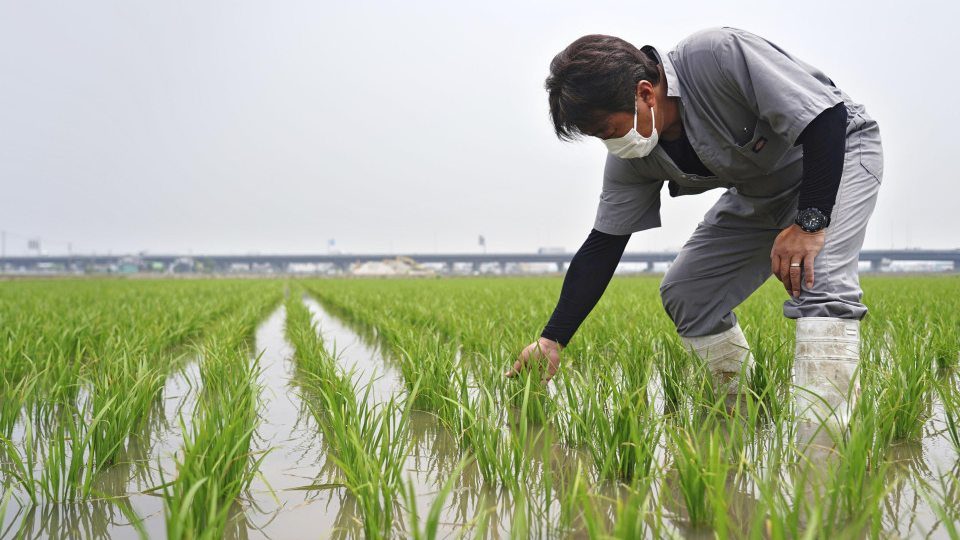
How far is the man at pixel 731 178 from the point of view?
4.97 ft

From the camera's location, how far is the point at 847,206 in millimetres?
1578

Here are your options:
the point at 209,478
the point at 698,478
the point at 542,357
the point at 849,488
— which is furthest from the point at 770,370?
the point at 209,478

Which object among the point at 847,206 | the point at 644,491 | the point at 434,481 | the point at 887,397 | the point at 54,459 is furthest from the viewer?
the point at 887,397

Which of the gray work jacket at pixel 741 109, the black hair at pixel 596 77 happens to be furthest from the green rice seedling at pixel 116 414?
the gray work jacket at pixel 741 109

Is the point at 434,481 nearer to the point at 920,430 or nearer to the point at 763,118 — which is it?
the point at 763,118

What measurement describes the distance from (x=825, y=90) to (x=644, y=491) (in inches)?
47.1

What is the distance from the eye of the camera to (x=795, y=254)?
61.4 inches

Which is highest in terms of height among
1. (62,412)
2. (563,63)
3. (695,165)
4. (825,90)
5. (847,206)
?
(563,63)

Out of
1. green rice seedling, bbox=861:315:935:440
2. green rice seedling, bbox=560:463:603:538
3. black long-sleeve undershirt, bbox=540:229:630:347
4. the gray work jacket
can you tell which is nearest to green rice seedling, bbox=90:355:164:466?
green rice seedling, bbox=560:463:603:538

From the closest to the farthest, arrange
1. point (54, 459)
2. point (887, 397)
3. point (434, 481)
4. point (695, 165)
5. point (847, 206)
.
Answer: point (54, 459) < point (434, 481) < point (847, 206) < point (887, 397) < point (695, 165)

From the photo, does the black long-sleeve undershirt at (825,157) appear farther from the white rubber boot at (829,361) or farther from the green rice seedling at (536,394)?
the green rice seedling at (536,394)

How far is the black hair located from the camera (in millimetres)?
1580

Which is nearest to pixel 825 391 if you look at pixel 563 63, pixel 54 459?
pixel 563 63

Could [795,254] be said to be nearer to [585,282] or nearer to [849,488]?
[849,488]
